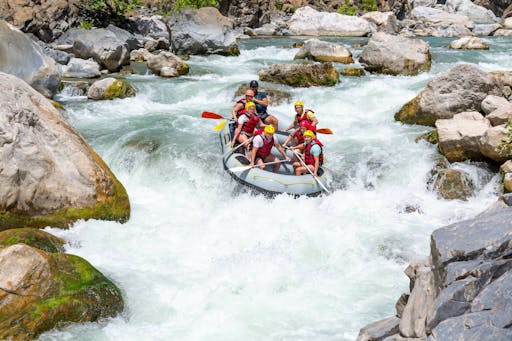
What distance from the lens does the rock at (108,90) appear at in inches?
512

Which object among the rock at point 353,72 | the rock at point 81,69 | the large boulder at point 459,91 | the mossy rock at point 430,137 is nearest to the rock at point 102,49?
the rock at point 81,69

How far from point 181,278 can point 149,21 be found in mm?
23994

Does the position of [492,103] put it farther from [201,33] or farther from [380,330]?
[201,33]

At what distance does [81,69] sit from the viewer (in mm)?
15156

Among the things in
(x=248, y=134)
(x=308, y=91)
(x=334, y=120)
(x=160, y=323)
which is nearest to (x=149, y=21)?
(x=308, y=91)

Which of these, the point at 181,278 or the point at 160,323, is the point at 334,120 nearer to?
the point at 181,278

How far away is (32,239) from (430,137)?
739cm

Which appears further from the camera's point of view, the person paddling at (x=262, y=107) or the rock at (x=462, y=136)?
the person paddling at (x=262, y=107)

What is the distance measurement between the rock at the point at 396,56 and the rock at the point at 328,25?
1688cm

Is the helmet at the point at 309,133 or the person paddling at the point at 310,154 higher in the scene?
the helmet at the point at 309,133

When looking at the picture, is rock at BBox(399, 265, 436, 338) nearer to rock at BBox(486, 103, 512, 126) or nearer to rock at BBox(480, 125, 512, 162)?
rock at BBox(480, 125, 512, 162)

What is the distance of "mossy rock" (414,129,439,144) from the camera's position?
952 cm

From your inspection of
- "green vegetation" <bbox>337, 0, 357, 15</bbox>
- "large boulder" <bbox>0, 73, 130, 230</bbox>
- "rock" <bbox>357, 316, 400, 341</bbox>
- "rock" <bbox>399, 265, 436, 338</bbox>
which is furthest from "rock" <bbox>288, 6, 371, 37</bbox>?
"rock" <bbox>399, 265, 436, 338</bbox>

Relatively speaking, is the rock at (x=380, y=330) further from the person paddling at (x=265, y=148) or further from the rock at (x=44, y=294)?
the person paddling at (x=265, y=148)
